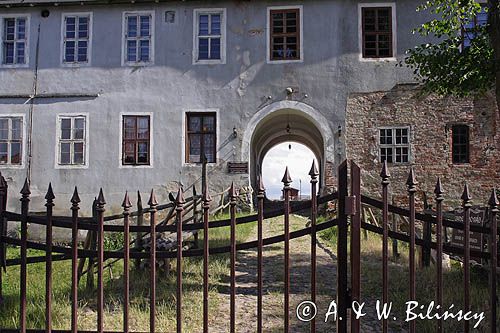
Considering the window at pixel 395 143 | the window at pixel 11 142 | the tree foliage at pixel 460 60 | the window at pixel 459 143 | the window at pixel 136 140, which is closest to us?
the tree foliage at pixel 460 60

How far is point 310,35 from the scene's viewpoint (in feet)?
52.0

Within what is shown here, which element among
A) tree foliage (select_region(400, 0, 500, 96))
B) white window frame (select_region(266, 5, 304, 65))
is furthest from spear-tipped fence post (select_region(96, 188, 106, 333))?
white window frame (select_region(266, 5, 304, 65))

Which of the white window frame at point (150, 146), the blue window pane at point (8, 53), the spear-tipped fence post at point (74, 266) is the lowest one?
the spear-tipped fence post at point (74, 266)

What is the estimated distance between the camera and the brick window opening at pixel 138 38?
16328 millimetres

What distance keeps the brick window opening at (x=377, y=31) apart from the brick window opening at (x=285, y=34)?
229cm

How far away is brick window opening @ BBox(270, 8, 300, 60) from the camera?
52.3ft

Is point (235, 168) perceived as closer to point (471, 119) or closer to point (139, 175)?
point (139, 175)

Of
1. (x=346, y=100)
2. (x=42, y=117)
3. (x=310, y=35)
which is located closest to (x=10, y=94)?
(x=42, y=117)

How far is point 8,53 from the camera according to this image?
16656 millimetres

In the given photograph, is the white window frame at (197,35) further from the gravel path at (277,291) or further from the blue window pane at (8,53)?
the gravel path at (277,291)

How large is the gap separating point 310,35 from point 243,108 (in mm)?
3388

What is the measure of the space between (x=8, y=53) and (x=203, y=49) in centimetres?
707

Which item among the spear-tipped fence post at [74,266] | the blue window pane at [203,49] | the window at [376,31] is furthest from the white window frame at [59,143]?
the spear-tipped fence post at [74,266]

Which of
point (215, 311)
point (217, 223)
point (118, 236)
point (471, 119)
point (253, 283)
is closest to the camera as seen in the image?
point (217, 223)
